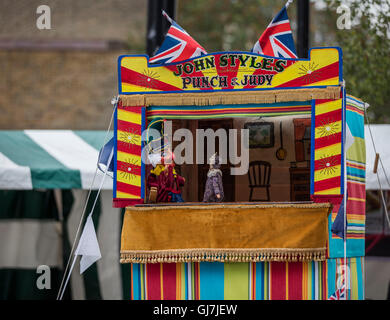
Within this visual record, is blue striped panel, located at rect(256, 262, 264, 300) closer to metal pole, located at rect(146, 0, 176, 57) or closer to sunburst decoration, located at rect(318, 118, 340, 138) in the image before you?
sunburst decoration, located at rect(318, 118, 340, 138)

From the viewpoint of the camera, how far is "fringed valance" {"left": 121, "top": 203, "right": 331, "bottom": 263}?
259 inches

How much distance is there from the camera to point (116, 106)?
695 cm

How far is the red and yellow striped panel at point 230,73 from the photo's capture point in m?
6.59

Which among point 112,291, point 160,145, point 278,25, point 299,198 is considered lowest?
point 112,291

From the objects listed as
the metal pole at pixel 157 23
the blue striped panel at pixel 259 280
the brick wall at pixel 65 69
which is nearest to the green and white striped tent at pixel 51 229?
the metal pole at pixel 157 23

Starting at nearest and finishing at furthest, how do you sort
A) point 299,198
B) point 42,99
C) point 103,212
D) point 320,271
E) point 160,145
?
1. point 320,271
2. point 160,145
3. point 299,198
4. point 103,212
5. point 42,99

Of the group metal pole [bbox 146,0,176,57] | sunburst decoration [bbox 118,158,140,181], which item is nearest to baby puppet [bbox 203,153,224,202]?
sunburst decoration [bbox 118,158,140,181]

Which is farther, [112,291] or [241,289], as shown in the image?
[112,291]

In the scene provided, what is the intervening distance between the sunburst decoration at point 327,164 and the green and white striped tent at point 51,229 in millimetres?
4064

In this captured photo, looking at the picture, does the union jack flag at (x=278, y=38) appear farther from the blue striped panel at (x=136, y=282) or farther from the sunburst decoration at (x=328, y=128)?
the blue striped panel at (x=136, y=282)

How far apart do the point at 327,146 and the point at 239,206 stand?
106 centimetres

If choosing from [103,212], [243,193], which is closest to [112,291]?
[103,212]

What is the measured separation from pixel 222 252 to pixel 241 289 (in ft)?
1.49

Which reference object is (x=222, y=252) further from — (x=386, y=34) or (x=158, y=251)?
(x=386, y=34)
